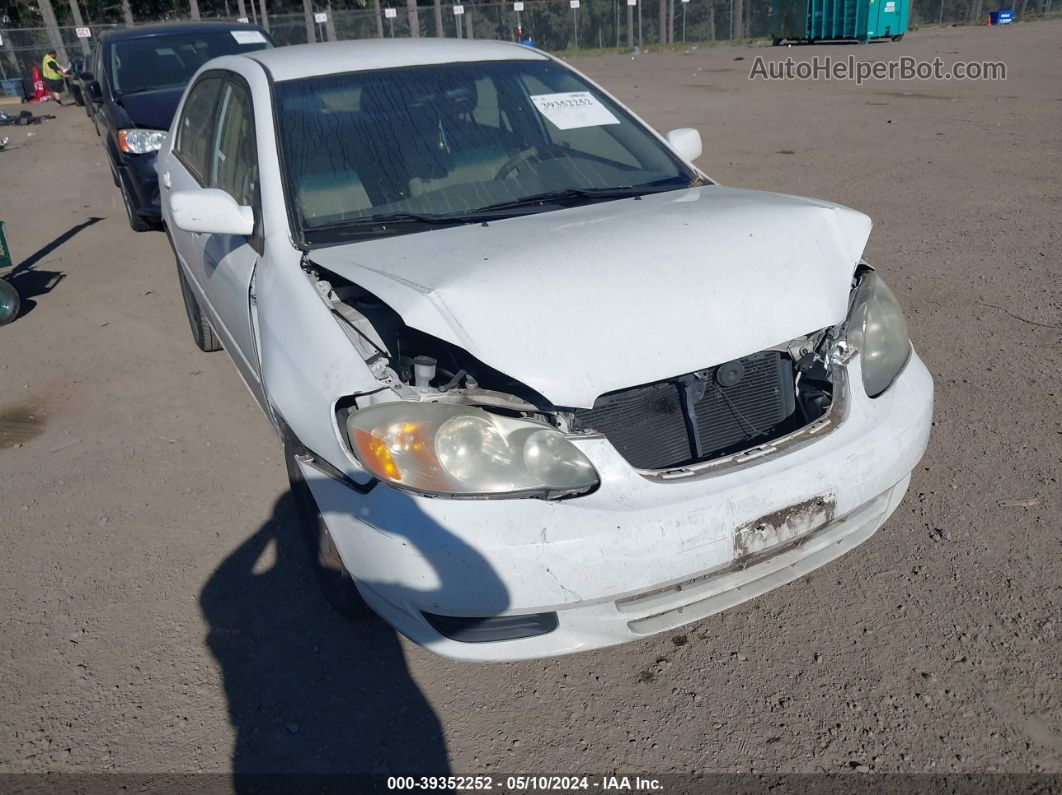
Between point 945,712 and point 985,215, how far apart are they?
545cm

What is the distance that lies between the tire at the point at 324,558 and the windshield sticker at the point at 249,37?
6447mm

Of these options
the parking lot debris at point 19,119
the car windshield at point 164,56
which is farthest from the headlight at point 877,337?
the parking lot debris at point 19,119

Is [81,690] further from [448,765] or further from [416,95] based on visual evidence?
[416,95]

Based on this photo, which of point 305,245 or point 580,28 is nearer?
point 305,245

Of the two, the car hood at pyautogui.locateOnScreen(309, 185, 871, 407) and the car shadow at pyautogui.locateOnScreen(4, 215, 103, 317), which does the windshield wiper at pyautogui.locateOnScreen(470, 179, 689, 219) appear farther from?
the car shadow at pyautogui.locateOnScreen(4, 215, 103, 317)

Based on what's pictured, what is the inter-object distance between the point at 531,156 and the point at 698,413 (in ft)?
4.65

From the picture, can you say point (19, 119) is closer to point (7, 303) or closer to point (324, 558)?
point (7, 303)

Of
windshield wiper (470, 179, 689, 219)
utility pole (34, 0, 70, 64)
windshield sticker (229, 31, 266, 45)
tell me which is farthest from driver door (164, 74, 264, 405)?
utility pole (34, 0, 70, 64)

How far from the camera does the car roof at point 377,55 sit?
10.5 ft

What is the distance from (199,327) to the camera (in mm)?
4688

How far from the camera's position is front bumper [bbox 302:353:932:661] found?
193 cm

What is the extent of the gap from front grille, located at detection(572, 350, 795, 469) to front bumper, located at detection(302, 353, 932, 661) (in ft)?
0.43

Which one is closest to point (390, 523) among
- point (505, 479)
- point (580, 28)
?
point (505, 479)

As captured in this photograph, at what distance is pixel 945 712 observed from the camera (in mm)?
2195
